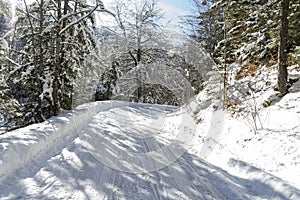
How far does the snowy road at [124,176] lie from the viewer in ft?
11.4

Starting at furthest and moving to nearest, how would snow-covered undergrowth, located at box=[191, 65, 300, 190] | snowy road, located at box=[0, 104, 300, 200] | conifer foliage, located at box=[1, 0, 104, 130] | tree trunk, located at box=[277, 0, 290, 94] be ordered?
conifer foliage, located at box=[1, 0, 104, 130] < tree trunk, located at box=[277, 0, 290, 94] < snow-covered undergrowth, located at box=[191, 65, 300, 190] < snowy road, located at box=[0, 104, 300, 200]

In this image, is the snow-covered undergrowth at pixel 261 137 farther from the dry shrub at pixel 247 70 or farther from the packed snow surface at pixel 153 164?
the dry shrub at pixel 247 70

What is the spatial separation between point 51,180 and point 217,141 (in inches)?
155

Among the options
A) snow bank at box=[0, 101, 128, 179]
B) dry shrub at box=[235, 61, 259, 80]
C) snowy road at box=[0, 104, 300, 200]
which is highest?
dry shrub at box=[235, 61, 259, 80]

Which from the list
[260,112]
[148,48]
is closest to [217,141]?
[260,112]

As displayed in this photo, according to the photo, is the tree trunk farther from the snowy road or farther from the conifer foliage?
the conifer foliage

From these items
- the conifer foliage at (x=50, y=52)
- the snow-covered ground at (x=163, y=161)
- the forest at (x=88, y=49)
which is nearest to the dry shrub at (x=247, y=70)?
the forest at (x=88, y=49)

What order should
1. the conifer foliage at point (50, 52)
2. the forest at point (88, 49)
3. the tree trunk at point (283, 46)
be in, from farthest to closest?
the conifer foliage at point (50, 52)
the forest at point (88, 49)
the tree trunk at point (283, 46)

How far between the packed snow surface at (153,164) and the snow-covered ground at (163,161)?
1 cm

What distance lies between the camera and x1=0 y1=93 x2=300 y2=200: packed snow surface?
3557 millimetres

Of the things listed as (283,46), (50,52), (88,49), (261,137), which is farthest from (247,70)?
(50,52)

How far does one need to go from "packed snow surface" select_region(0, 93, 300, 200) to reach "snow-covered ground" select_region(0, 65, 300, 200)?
0.01 metres

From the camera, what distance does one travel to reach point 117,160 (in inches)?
196

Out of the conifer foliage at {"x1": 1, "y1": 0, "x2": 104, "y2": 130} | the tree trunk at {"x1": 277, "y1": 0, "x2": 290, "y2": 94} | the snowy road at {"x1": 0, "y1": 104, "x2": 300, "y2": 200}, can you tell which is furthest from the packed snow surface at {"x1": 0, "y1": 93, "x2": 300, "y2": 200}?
the conifer foliage at {"x1": 1, "y1": 0, "x2": 104, "y2": 130}
